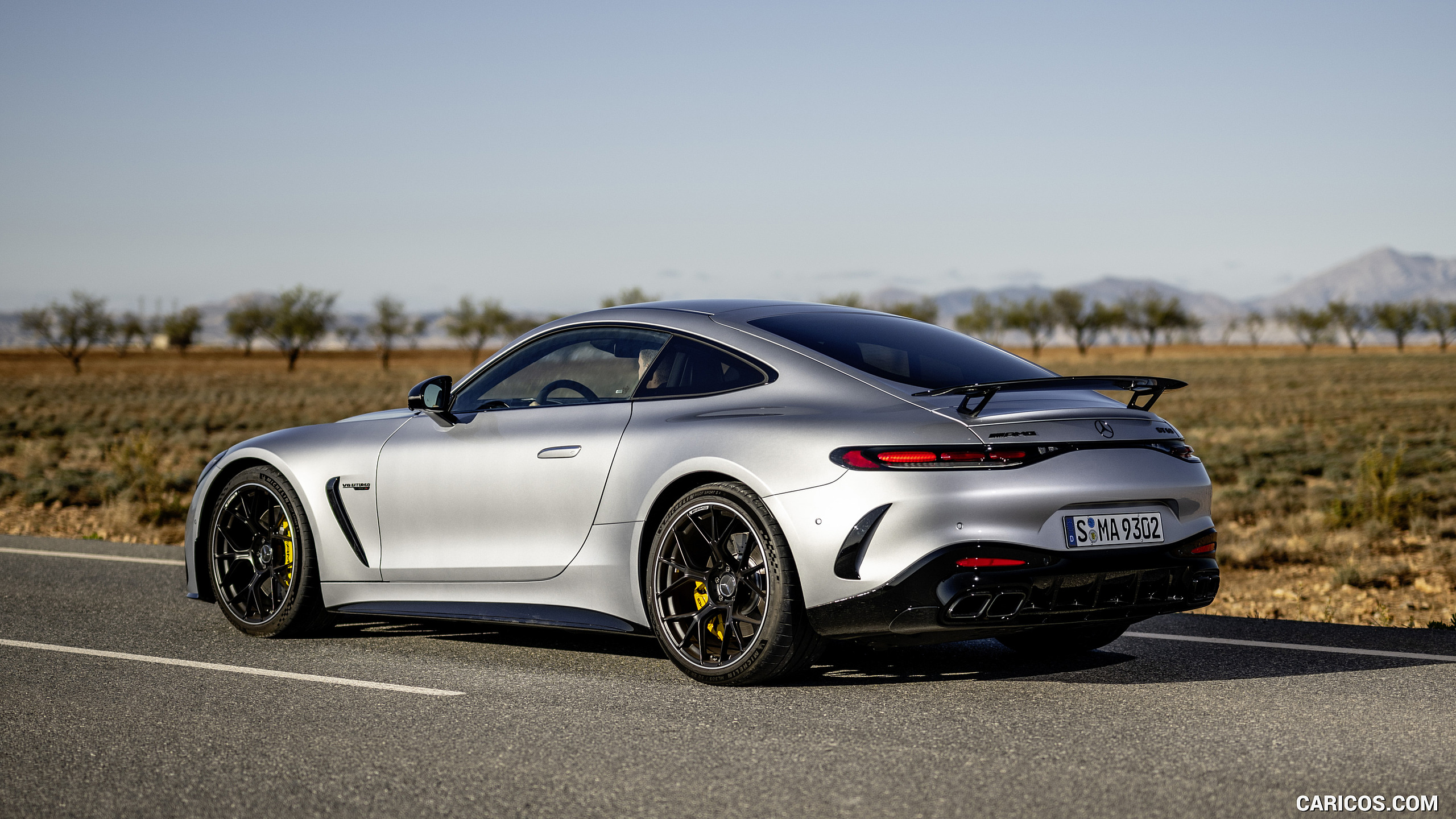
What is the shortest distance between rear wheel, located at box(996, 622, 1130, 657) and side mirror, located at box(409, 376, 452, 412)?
283cm

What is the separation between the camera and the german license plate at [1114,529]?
5.00m

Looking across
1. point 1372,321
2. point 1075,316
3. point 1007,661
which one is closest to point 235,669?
point 1007,661

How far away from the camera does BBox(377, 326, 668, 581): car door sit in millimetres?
5879

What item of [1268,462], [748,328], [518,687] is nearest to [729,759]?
[518,687]

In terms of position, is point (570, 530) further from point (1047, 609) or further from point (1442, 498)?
point (1442, 498)

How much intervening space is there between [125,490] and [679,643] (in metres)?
13.4

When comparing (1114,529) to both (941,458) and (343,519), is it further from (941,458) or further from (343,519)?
(343,519)

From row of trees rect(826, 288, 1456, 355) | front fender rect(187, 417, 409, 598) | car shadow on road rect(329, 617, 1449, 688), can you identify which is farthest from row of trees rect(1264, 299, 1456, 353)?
front fender rect(187, 417, 409, 598)

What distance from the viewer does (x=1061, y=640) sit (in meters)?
6.27

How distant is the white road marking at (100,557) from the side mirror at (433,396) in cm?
443

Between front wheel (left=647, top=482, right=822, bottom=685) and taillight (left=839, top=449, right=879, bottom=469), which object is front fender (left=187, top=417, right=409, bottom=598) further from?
taillight (left=839, top=449, right=879, bottom=469)

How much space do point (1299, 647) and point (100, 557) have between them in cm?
846

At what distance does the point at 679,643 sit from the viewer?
5531 mm

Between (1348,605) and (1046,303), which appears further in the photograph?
(1046,303)
